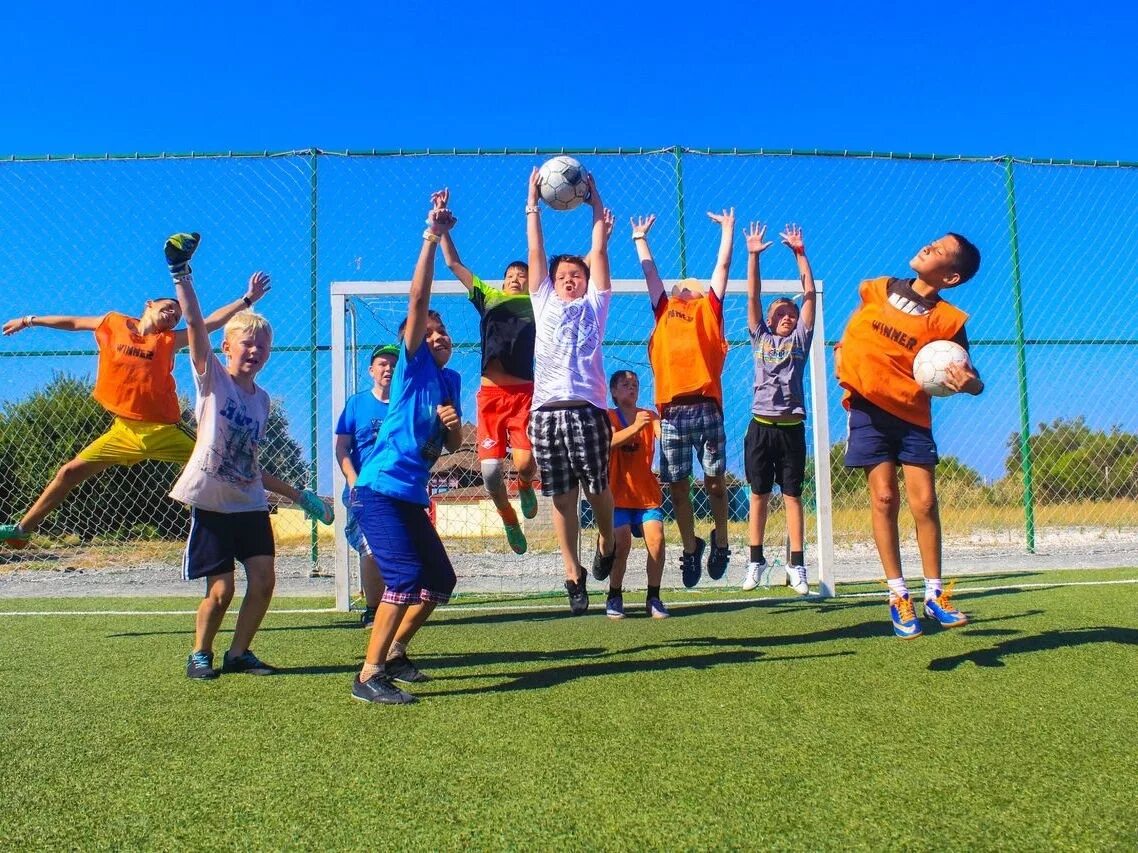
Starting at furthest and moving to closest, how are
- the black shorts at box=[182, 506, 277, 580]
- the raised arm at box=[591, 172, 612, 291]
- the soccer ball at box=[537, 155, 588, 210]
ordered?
the soccer ball at box=[537, 155, 588, 210] → the raised arm at box=[591, 172, 612, 291] → the black shorts at box=[182, 506, 277, 580]

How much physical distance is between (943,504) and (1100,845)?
7.88 m

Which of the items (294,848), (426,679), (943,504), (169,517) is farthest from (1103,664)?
A: (169,517)

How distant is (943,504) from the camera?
9148 millimetres

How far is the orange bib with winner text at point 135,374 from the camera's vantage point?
219 inches

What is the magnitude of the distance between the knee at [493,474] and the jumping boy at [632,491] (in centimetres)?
74

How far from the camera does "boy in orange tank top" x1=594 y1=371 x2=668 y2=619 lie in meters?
5.77

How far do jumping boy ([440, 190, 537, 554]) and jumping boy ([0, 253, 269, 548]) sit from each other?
193 cm

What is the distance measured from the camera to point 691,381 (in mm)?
5758

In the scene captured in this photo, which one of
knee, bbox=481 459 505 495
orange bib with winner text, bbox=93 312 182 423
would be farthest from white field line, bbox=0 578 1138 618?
A: orange bib with winner text, bbox=93 312 182 423

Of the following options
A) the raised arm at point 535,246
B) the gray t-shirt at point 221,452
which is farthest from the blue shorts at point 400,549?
the raised arm at point 535,246

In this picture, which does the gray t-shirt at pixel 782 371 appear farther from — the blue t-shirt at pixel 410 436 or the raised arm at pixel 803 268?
the blue t-shirt at pixel 410 436

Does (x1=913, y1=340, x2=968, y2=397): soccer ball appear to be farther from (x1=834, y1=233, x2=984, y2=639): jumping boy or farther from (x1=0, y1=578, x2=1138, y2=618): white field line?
(x1=0, y1=578, x2=1138, y2=618): white field line

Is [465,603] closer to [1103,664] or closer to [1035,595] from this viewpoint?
[1035,595]

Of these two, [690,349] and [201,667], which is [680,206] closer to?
[690,349]
